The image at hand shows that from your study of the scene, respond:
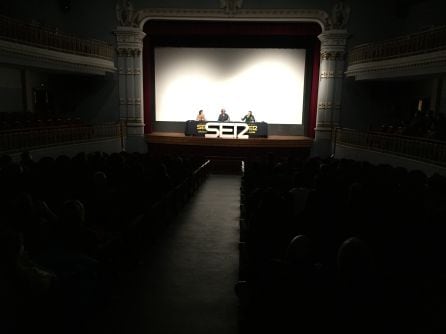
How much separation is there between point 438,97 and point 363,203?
38.5 feet

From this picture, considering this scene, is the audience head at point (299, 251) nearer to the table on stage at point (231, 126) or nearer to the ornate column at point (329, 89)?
the table on stage at point (231, 126)

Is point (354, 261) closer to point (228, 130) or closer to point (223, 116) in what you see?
point (228, 130)

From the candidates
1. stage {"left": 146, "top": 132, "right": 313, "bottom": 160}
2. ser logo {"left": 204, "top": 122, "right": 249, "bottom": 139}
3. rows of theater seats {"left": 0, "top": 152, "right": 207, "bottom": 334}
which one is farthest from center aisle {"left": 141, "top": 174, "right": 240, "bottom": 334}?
ser logo {"left": 204, "top": 122, "right": 249, "bottom": 139}

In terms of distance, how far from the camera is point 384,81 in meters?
14.9

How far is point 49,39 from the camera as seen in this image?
1238 centimetres

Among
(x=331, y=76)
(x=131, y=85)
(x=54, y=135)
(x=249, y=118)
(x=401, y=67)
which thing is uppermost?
(x=401, y=67)

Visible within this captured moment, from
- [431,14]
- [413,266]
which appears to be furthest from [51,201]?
[431,14]

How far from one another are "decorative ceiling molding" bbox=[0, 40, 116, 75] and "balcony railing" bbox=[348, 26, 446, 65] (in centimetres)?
986

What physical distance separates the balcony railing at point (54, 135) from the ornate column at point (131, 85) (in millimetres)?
497

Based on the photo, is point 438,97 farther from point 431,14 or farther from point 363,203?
point 363,203

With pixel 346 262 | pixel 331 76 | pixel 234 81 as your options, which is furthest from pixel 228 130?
pixel 346 262

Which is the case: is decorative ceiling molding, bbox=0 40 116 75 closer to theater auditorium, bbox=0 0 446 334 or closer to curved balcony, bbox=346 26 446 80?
theater auditorium, bbox=0 0 446 334

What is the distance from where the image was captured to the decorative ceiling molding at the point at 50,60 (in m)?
10.9

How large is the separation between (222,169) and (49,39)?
7712 mm
